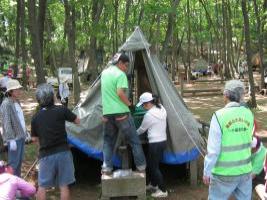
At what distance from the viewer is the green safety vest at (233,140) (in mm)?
4793

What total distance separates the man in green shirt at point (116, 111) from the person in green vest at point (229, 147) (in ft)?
9.08

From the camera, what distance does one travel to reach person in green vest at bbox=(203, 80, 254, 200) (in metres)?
4.80

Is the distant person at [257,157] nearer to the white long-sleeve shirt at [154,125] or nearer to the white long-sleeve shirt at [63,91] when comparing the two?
the white long-sleeve shirt at [154,125]

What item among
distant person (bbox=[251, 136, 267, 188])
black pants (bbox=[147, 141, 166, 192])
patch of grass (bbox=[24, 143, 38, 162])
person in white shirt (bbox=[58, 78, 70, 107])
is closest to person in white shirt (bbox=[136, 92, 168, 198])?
black pants (bbox=[147, 141, 166, 192])

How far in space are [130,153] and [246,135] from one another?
12.2ft

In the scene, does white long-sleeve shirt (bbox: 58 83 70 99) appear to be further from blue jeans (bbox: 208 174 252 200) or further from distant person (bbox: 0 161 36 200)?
blue jeans (bbox: 208 174 252 200)

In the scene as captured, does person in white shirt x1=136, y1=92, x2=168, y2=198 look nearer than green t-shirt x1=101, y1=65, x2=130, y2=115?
No

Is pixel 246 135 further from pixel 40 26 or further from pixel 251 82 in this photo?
pixel 251 82

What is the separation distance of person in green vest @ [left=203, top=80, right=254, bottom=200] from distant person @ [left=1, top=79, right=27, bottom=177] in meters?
3.53

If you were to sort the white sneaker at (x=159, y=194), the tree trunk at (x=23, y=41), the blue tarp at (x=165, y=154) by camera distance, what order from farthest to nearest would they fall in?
the tree trunk at (x=23, y=41) → the blue tarp at (x=165, y=154) → the white sneaker at (x=159, y=194)

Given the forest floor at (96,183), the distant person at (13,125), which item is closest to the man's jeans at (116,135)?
the forest floor at (96,183)

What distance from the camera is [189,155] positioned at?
27.4 feet

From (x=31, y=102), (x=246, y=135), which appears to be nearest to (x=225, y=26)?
(x=31, y=102)

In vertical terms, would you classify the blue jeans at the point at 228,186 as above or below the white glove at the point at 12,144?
below
